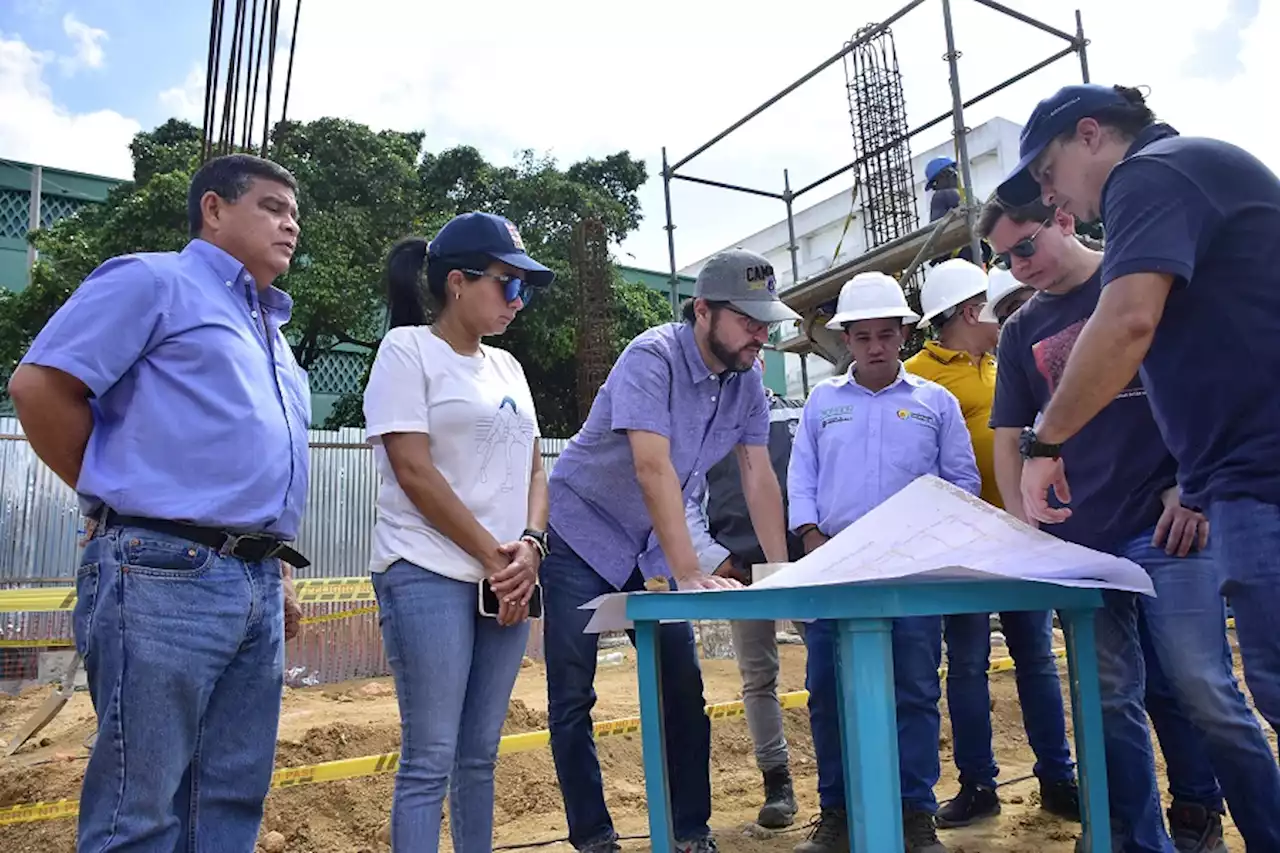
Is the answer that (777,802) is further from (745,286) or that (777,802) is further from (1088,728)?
(745,286)

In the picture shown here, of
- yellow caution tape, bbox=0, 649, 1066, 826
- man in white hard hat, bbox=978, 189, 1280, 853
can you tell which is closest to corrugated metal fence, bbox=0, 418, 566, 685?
yellow caution tape, bbox=0, 649, 1066, 826

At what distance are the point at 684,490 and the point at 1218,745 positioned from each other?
1.70 m

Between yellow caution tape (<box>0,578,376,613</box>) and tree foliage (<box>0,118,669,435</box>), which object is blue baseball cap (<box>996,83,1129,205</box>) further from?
tree foliage (<box>0,118,669,435</box>)

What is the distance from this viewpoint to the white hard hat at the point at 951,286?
13.4ft

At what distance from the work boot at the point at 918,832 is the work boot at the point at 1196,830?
685 mm

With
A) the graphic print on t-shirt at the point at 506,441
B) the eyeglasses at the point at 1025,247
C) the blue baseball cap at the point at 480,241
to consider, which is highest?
the blue baseball cap at the point at 480,241

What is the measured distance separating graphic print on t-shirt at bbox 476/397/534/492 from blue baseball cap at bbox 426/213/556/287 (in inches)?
16.2

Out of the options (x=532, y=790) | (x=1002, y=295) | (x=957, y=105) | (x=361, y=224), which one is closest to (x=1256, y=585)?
(x=1002, y=295)

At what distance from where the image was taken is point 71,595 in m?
7.34

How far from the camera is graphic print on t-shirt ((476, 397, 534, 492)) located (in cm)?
275

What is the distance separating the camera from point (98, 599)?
204 centimetres

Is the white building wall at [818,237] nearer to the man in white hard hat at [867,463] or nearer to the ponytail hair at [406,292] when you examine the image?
the man in white hard hat at [867,463]

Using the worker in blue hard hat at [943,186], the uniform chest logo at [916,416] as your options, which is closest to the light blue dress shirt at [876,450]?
the uniform chest logo at [916,416]

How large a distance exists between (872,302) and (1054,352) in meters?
0.85
